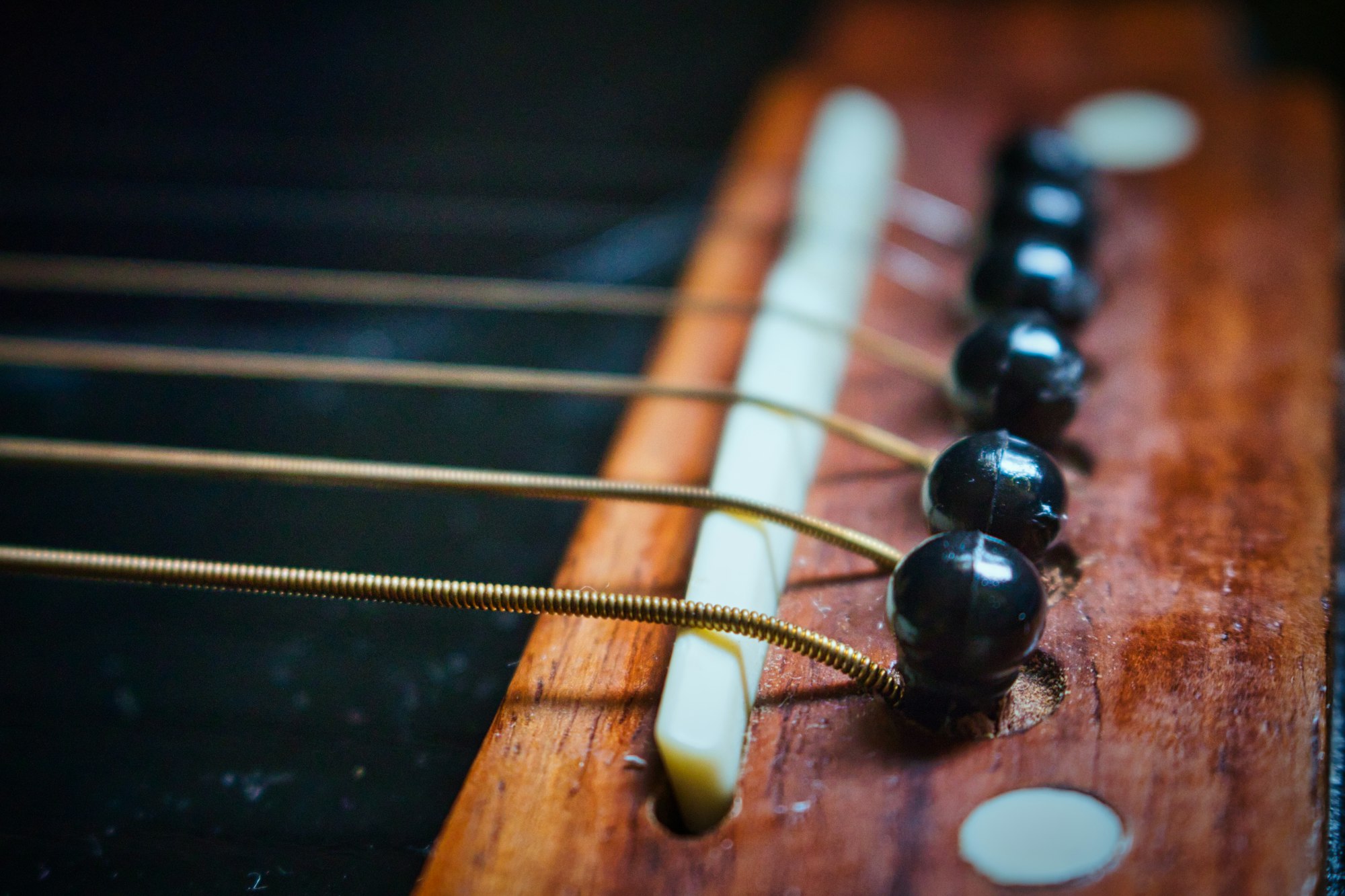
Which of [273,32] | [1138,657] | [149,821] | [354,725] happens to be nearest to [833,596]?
[1138,657]

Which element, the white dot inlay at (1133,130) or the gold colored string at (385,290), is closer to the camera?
the gold colored string at (385,290)

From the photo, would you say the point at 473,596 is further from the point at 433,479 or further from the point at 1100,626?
the point at 1100,626

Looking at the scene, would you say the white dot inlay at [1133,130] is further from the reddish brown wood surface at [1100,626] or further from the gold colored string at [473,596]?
the gold colored string at [473,596]

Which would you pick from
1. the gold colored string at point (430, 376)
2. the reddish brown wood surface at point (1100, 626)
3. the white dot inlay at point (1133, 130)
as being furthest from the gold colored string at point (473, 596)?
the white dot inlay at point (1133, 130)

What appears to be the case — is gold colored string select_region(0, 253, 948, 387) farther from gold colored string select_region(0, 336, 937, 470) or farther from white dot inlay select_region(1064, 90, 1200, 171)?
white dot inlay select_region(1064, 90, 1200, 171)

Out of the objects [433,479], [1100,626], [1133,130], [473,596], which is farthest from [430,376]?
[1133,130]

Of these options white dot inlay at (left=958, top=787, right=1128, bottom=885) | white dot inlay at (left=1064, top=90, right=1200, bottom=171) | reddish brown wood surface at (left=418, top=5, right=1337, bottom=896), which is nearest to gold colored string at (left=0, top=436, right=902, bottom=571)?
reddish brown wood surface at (left=418, top=5, right=1337, bottom=896)
